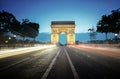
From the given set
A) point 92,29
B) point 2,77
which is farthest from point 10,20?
point 92,29

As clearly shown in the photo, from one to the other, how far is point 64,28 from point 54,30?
6111 mm

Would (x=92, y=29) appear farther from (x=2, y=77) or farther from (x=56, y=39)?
(x=2, y=77)

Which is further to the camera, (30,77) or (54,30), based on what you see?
(54,30)

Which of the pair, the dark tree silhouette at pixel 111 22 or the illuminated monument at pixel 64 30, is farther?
the illuminated monument at pixel 64 30

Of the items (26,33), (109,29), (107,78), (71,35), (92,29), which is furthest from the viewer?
(92,29)

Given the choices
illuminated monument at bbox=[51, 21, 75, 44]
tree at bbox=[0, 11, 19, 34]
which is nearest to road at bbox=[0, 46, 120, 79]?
tree at bbox=[0, 11, 19, 34]

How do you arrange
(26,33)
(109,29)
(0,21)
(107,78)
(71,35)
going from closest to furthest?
(107,78)
(0,21)
(109,29)
(26,33)
(71,35)

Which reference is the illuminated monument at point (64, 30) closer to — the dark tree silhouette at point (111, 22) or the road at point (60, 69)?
the dark tree silhouette at point (111, 22)

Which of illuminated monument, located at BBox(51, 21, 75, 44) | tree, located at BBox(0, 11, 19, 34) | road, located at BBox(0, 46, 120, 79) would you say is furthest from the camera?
illuminated monument, located at BBox(51, 21, 75, 44)

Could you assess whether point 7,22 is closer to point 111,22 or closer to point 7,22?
point 7,22

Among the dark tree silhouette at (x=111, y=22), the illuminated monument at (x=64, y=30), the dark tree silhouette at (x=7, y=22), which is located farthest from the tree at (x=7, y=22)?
the illuminated monument at (x=64, y=30)

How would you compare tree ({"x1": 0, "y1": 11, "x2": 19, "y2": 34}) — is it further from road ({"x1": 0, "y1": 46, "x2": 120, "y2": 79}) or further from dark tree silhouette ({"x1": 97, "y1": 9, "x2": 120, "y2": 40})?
road ({"x1": 0, "y1": 46, "x2": 120, "y2": 79})

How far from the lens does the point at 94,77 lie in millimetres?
9234

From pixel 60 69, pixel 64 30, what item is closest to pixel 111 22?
pixel 64 30
